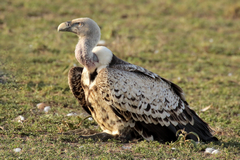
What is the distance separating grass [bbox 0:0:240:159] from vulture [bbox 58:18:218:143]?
0.24m

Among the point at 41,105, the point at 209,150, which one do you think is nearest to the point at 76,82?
the point at 41,105

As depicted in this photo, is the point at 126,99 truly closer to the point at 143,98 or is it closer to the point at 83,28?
the point at 143,98

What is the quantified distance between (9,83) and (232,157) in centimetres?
405

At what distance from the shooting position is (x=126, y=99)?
5.04 metres

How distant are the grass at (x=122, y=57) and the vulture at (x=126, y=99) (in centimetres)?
24

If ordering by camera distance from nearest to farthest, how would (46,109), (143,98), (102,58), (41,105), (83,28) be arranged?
(143,98) < (102,58) < (83,28) < (46,109) < (41,105)

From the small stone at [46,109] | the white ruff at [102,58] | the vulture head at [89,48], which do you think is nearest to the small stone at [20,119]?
the small stone at [46,109]

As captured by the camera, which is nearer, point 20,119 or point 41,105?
point 20,119

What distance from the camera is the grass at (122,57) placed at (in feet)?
16.5

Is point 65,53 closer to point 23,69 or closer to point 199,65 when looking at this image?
point 23,69

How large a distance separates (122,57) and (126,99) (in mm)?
4873

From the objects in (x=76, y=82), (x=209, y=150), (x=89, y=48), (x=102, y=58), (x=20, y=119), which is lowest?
(x=209, y=150)

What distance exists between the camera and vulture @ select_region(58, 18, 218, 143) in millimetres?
5051

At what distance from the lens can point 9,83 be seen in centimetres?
664
